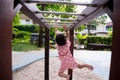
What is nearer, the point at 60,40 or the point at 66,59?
the point at 60,40

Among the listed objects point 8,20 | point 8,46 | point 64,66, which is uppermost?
point 8,20

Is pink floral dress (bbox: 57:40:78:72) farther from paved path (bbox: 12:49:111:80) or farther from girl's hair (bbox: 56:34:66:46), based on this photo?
paved path (bbox: 12:49:111:80)

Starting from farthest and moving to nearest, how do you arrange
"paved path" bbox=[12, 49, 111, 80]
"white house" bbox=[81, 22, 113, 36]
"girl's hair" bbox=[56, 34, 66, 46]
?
"white house" bbox=[81, 22, 113, 36]
"paved path" bbox=[12, 49, 111, 80]
"girl's hair" bbox=[56, 34, 66, 46]

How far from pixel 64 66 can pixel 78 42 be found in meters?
16.1
